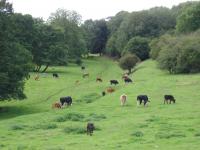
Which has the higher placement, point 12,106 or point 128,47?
point 128,47

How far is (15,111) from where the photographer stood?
49344mm

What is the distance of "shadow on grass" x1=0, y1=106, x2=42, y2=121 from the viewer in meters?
47.1

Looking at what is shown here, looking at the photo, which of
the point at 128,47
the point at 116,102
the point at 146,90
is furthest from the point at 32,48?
the point at 116,102

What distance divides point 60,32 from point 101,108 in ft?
215

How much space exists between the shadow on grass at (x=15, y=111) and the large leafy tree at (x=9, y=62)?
1463mm

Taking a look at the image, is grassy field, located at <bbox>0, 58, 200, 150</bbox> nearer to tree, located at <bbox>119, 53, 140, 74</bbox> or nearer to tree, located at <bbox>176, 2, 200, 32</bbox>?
tree, located at <bbox>119, 53, 140, 74</bbox>

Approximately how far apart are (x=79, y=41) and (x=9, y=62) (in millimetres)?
80615

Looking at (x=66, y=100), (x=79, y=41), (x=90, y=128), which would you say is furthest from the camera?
(x=79, y=41)

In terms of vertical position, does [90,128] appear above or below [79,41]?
below

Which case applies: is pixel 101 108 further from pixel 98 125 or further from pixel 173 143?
pixel 173 143

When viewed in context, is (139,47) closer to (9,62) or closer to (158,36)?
(158,36)

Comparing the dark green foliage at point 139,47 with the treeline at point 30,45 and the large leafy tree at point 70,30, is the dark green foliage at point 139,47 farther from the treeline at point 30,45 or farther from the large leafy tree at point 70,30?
the treeline at point 30,45

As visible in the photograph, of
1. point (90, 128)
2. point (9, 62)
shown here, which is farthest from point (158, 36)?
point (90, 128)

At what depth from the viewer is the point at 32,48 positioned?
101 meters
